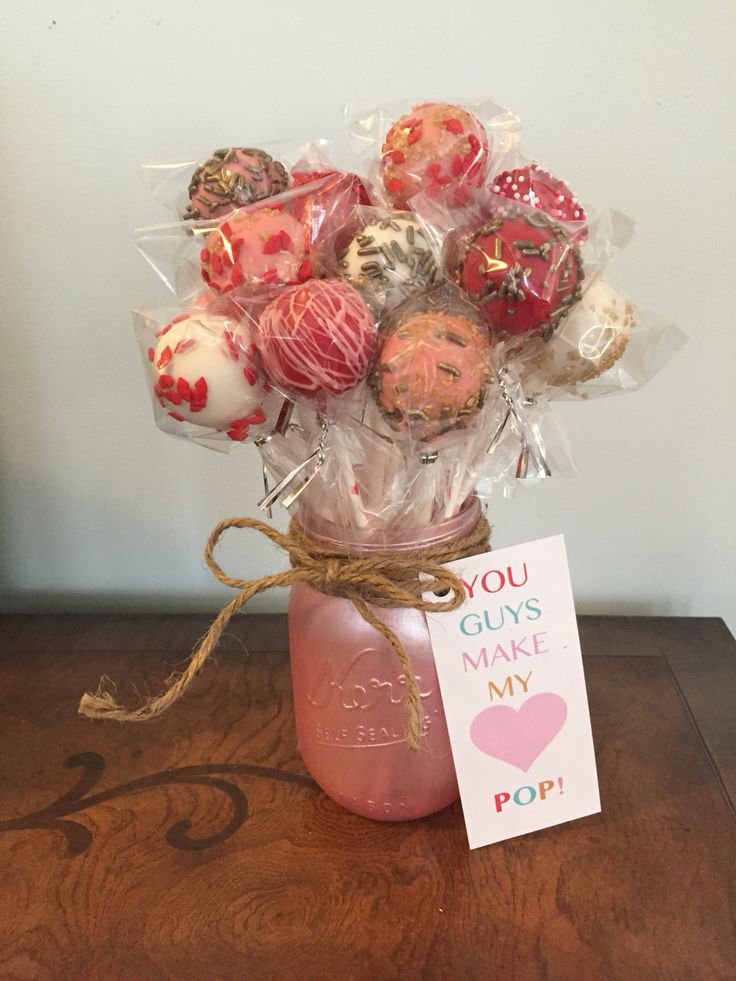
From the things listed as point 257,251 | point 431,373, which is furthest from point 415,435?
point 257,251

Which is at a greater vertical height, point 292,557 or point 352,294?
point 352,294

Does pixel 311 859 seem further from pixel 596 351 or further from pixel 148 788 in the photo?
pixel 596 351

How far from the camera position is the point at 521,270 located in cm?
45

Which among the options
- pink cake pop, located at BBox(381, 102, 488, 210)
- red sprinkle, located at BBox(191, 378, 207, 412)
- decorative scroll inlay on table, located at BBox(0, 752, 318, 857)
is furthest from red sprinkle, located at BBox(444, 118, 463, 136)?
decorative scroll inlay on table, located at BBox(0, 752, 318, 857)

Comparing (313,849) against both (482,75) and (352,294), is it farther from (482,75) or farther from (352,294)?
(482,75)

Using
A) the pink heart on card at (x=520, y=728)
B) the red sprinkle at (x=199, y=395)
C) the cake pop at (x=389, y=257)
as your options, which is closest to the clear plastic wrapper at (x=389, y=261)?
the cake pop at (x=389, y=257)

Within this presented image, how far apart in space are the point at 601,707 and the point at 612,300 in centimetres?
39

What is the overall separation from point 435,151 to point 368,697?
35 cm

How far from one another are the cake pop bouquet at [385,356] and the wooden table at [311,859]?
0.06 metres

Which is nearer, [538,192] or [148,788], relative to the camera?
[538,192]

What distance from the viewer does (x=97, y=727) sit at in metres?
0.71

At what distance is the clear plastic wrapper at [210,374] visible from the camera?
18.1 inches

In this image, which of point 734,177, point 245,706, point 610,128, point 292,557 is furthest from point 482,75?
point 245,706

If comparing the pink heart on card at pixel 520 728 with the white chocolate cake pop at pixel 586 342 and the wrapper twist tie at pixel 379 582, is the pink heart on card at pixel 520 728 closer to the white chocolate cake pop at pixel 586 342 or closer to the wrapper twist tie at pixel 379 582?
the wrapper twist tie at pixel 379 582
